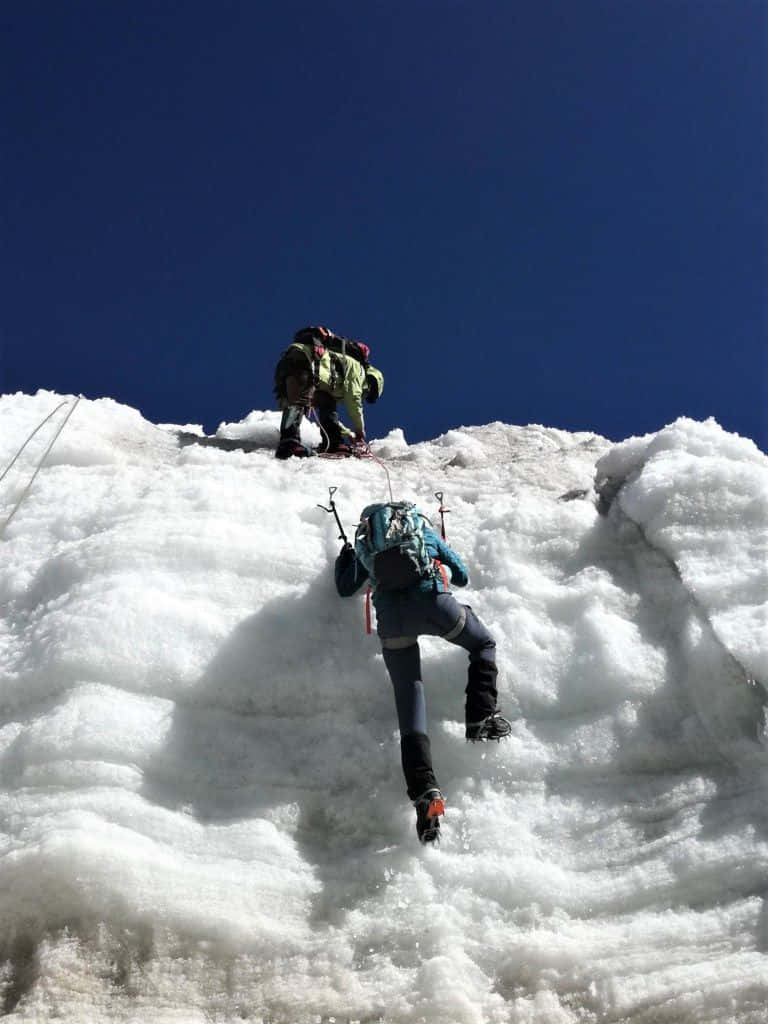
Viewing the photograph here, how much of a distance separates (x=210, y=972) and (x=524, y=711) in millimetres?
2640

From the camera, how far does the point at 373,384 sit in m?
12.7

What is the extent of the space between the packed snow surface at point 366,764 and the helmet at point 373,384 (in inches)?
185

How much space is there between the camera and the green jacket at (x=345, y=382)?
38.2ft

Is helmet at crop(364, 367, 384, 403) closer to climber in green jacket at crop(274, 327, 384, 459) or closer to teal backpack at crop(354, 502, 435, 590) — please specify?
climber in green jacket at crop(274, 327, 384, 459)

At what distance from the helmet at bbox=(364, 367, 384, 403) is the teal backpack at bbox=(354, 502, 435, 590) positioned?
268 inches

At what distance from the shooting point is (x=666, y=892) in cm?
456

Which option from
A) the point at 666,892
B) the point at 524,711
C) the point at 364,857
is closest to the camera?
the point at 666,892

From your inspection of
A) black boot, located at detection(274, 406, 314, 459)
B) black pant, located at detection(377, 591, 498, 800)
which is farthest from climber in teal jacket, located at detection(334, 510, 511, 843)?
black boot, located at detection(274, 406, 314, 459)

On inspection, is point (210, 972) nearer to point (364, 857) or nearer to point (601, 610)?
point (364, 857)

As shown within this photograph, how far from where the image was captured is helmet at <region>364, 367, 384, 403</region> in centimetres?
1260

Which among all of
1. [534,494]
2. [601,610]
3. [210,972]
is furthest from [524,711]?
[534,494]

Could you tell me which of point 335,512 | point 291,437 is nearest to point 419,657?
point 335,512

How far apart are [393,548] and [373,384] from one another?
7.27 m

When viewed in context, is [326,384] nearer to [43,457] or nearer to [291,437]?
[291,437]
